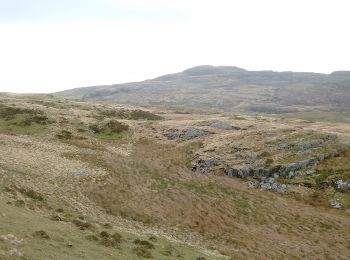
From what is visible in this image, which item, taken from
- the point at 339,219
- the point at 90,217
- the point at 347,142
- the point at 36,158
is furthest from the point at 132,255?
the point at 347,142

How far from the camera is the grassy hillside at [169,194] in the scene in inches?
1095

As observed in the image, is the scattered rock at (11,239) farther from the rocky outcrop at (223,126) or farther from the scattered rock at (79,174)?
the rocky outcrop at (223,126)

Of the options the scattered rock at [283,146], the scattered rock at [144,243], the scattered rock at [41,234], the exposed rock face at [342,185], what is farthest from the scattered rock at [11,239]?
the scattered rock at [283,146]

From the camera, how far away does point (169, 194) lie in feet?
147

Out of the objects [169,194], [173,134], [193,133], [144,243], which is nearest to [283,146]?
[193,133]

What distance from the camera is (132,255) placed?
2498 cm

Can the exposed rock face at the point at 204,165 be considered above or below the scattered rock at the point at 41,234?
below

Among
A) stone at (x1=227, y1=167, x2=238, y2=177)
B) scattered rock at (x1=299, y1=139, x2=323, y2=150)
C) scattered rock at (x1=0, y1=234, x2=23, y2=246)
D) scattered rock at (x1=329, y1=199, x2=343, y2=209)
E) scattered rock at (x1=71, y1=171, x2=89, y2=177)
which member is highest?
scattered rock at (x1=299, y1=139, x2=323, y2=150)

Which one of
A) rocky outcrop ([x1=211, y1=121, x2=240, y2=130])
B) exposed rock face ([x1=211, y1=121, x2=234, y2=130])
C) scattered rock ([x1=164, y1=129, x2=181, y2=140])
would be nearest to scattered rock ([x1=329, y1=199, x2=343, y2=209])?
rocky outcrop ([x1=211, y1=121, x2=240, y2=130])

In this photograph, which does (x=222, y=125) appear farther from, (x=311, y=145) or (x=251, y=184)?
(x=251, y=184)

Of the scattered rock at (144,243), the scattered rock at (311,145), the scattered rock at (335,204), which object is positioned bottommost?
the scattered rock at (335,204)

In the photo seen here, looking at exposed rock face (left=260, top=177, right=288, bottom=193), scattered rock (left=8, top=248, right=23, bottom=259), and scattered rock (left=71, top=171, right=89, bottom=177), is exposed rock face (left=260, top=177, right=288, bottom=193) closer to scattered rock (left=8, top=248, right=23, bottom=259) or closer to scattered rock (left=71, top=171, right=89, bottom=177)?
scattered rock (left=71, top=171, right=89, bottom=177)

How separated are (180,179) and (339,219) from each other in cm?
1968

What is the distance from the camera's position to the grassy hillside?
2781 centimetres
